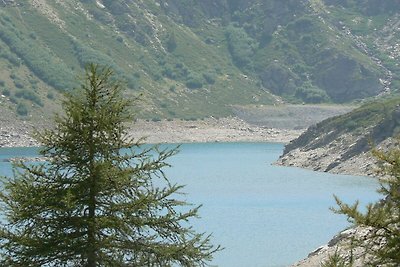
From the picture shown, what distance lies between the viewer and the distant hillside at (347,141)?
427 feet

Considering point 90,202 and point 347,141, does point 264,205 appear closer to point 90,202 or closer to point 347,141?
point 347,141

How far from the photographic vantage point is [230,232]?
7162 cm

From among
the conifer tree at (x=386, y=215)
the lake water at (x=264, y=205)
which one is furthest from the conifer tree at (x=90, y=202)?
the lake water at (x=264, y=205)

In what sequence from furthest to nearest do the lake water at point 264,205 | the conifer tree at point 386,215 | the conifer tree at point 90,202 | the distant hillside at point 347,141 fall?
the distant hillside at point 347,141, the lake water at point 264,205, the conifer tree at point 90,202, the conifer tree at point 386,215

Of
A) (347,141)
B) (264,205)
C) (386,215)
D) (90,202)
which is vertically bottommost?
(264,205)

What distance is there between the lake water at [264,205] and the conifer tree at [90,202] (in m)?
39.1

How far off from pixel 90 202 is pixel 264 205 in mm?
79821

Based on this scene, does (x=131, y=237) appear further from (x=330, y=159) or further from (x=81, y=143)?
(x=330, y=159)

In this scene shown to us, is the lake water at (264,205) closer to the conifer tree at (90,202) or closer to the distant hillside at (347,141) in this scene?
the distant hillside at (347,141)

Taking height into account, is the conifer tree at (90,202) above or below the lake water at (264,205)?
above

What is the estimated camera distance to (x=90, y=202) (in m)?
16.1

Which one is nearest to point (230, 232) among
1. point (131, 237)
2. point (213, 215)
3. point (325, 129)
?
point (213, 215)

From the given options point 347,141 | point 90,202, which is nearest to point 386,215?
point 90,202

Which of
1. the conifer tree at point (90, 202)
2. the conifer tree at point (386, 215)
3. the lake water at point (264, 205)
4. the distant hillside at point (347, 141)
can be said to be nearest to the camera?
the conifer tree at point (386, 215)
